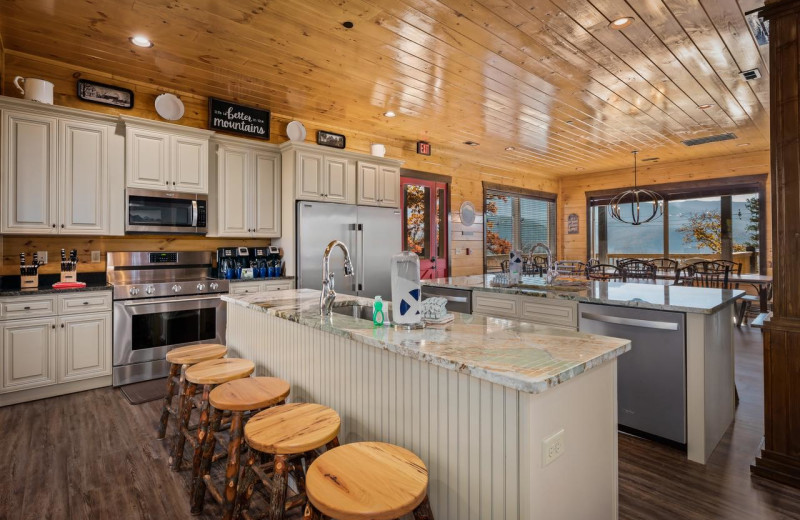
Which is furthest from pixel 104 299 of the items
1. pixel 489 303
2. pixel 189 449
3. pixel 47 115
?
pixel 489 303

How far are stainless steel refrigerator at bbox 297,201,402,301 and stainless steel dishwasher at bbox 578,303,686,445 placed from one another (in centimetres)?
225

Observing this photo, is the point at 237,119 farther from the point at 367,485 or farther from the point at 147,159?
the point at 367,485

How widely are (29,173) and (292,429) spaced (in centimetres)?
349

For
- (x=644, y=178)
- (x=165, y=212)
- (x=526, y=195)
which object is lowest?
(x=165, y=212)

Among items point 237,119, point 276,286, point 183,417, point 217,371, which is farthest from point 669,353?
point 237,119

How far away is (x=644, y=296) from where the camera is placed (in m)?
2.81

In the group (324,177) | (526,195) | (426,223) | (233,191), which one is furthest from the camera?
(526,195)

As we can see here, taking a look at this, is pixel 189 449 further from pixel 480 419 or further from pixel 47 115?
pixel 47 115

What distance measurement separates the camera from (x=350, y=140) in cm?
575

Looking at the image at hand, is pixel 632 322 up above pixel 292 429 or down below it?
above

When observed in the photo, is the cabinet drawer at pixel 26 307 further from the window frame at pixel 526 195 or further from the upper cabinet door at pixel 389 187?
the window frame at pixel 526 195

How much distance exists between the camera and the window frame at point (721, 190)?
7.00 m

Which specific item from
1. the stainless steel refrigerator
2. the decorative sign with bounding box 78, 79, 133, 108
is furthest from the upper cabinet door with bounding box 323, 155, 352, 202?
the decorative sign with bounding box 78, 79, 133, 108

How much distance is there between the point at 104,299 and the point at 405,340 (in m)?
3.32
